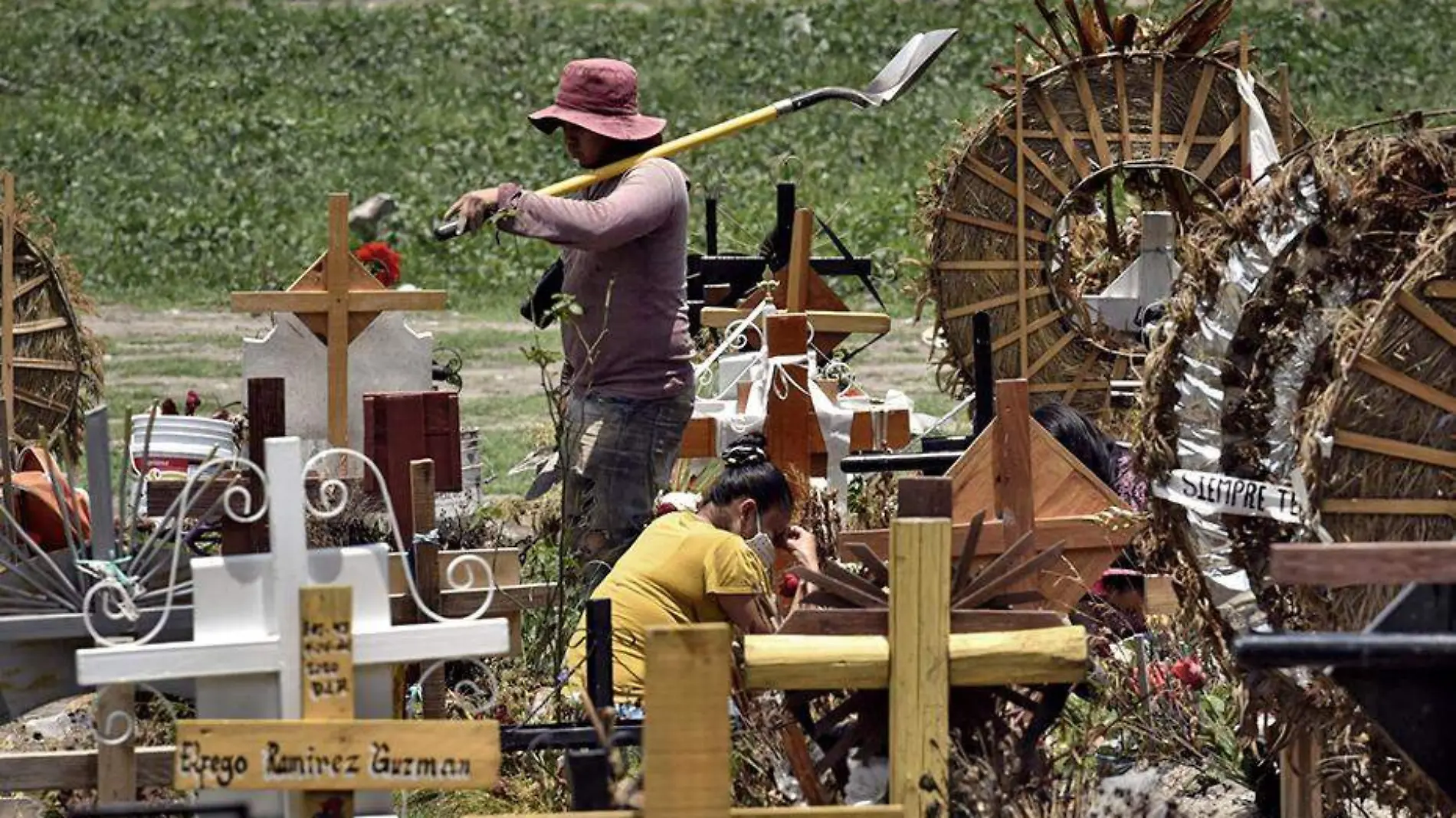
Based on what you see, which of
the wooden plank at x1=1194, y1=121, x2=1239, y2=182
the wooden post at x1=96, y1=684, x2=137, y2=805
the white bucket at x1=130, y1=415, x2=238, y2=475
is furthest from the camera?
the wooden plank at x1=1194, y1=121, x2=1239, y2=182

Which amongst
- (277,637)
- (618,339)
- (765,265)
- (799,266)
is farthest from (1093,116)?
(277,637)

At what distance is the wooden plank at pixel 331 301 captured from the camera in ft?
26.6

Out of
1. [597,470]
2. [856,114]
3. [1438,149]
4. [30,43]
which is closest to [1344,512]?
[1438,149]

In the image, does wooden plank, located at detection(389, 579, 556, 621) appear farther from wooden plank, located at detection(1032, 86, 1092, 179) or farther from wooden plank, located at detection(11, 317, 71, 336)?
wooden plank, located at detection(11, 317, 71, 336)

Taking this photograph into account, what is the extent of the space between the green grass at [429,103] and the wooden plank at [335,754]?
16075mm

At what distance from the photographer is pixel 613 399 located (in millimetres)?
8047

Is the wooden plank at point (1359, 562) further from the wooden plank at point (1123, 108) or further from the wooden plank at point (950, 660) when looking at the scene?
the wooden plank at point (1123, 108)

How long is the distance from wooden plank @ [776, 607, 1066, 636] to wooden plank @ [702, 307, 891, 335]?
5.16 meters

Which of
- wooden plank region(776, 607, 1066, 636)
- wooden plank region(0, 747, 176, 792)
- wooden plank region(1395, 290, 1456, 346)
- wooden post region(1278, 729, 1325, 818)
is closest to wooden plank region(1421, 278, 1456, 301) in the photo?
wooden plank region(1395, 290, 1456, 346)

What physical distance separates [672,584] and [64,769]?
2000mm

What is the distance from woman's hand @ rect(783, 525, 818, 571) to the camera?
24.6 feet

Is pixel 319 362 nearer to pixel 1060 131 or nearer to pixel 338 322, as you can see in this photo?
pixel 338 322

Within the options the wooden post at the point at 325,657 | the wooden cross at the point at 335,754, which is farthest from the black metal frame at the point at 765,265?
the wooden cross at the point at 335,754

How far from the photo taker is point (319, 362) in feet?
27.2
